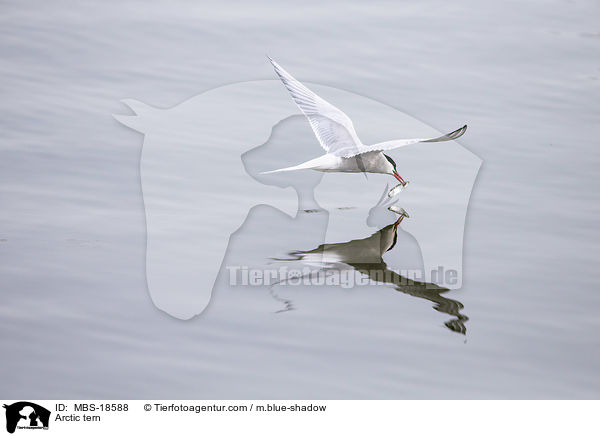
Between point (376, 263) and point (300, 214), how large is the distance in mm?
828

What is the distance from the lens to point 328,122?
6082 millimetres

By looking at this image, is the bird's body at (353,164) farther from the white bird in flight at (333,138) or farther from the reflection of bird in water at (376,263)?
the reflection of bird in water at (376,263)

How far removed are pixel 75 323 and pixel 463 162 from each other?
11.8 feet

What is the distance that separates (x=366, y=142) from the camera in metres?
7.09

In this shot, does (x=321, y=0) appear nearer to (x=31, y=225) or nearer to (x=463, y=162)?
(x=463, y=162)

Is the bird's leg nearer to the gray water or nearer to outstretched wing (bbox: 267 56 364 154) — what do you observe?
the gray water

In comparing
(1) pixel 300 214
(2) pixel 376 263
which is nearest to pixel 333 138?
(1) pixel 300 214

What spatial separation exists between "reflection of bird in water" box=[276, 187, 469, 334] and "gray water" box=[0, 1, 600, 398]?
0.23ft

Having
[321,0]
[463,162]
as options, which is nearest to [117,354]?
[463,162]

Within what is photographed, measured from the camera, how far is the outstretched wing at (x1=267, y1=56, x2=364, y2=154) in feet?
19.8

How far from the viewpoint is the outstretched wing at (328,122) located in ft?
19.8
